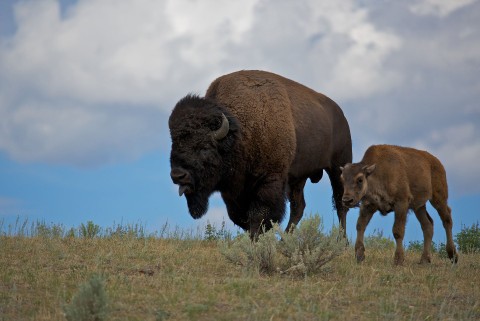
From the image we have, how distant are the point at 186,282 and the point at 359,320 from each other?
1.96m

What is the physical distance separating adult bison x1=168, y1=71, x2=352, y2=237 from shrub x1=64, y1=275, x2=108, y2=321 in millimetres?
4325

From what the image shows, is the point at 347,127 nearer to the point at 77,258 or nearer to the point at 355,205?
the point at 355,205

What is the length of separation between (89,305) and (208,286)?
5.16 feet

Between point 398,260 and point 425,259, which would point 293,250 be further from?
point 425,259

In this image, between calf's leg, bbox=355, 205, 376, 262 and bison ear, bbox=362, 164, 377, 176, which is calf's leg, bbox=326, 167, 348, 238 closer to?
calf's leg, bbox=355, 205, 376, 262

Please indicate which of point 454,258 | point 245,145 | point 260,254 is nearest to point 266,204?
point 245,145

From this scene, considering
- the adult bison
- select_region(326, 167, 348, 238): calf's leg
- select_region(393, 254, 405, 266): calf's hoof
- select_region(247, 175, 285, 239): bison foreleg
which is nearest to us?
select_region(393, 254, 405, 266): calf's hoof

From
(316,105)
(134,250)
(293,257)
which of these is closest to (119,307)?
(293,257)

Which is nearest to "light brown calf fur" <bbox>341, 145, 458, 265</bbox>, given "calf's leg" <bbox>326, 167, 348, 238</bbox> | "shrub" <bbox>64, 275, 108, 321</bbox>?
"calf's leg" <bbox>326, 167, 348, 238</bbox>

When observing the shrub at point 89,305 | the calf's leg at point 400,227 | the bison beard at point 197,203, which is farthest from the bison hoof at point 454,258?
the shrub at point 89,305

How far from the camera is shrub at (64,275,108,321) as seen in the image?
588cm

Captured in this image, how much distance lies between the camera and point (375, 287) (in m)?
7.73

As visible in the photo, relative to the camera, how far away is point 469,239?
1438 centimetres

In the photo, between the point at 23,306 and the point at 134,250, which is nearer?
the point at 23,306
